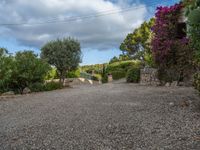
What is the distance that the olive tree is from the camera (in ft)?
62.2

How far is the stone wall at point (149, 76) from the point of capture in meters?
16.6

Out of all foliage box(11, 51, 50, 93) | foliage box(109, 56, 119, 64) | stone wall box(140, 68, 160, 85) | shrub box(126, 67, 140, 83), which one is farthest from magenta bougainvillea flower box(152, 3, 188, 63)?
foliage box(109, 56, 119, 64)

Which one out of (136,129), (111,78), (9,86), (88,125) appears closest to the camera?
(136,129)

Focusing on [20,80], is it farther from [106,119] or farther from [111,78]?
[111,78]

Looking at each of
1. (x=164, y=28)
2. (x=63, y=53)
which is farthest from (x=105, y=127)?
(x=63, y=53)

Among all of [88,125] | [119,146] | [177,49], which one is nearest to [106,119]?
[88,125]

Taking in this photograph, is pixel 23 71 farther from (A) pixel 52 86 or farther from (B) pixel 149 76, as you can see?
(B) pixel 149 76

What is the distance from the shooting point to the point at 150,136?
4.99m

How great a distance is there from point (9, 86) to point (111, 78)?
1179 centimetres

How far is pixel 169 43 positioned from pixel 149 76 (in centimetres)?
260

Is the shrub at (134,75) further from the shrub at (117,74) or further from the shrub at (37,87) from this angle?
the shrub at (117,74)

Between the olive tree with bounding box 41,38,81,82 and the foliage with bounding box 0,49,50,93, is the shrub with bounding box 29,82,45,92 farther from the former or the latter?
the olive tree with bounding box 41,38,81,82

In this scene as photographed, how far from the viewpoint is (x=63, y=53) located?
1897 cm

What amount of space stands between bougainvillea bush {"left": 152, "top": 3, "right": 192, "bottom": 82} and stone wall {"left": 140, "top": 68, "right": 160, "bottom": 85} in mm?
815
